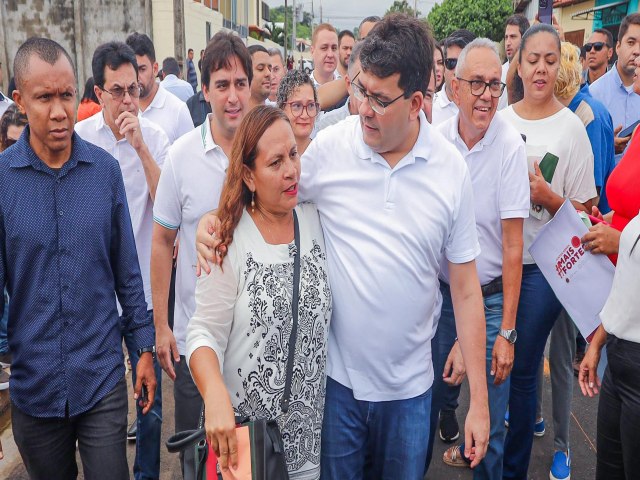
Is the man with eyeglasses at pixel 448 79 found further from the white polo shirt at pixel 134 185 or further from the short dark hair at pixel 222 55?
the white polo shirt at pixel 134 185

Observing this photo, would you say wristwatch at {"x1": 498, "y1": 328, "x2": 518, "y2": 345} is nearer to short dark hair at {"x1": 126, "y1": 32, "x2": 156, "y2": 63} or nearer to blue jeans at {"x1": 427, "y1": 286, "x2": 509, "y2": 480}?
blue jeans at {"x1": 427, "y1": 286, "x2": 509, "y2": 480}

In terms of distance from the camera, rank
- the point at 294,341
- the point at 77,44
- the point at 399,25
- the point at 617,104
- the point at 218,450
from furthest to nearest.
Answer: the point at 77,44
the point at 617,104
the point at 399,25
the point at 294,341
the point at 218,450

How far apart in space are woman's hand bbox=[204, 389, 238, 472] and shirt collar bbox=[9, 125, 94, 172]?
119 cm

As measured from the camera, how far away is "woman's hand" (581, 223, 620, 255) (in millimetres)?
2949

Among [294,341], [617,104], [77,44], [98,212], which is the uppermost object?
[77,44]

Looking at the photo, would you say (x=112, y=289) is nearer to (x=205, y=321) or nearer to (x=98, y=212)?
(x=98, y=212)

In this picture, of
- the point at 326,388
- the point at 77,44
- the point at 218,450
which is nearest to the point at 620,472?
the point at 326,388

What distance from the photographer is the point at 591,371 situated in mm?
2934

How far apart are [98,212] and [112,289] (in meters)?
0.35

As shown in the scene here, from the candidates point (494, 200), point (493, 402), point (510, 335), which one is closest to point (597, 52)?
point (494, 200)

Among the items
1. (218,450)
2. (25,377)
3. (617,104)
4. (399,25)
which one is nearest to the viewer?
(218,450)

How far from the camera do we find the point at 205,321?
215 centimetres

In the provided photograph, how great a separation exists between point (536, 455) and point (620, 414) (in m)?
1.71

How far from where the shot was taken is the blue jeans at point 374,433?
250cm
